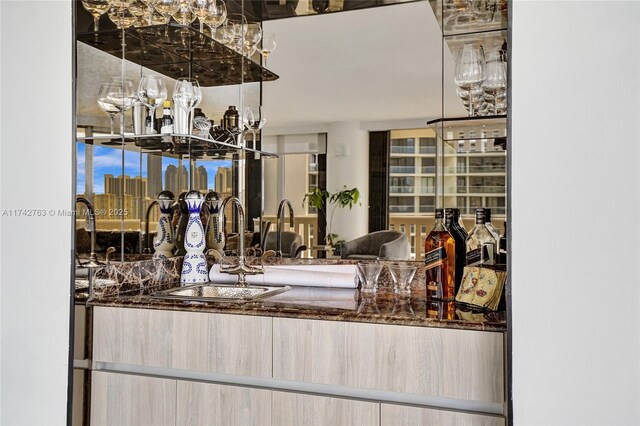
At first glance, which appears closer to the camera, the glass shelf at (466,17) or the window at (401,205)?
the glass shelf at (466,17)

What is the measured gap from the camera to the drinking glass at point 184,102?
7.18 feet

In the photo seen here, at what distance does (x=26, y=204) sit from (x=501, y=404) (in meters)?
1.55

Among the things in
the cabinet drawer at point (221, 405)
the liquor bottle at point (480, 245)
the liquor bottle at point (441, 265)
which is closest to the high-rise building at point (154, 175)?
the cabinet drawer at point (221, 405)

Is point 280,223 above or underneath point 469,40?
underneath

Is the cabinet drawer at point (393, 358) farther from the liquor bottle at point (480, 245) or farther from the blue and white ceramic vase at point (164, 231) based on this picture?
the blue and white ceramic vase at point (164, 231)

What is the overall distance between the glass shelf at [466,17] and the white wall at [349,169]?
51 centimetres

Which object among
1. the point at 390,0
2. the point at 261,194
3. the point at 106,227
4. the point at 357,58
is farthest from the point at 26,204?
the point at 390,0

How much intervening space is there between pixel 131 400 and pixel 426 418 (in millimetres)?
931

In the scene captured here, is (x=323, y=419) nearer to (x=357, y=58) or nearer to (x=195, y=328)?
(x=195, y=328)

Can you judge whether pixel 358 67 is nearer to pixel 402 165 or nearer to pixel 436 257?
pixel 402 165

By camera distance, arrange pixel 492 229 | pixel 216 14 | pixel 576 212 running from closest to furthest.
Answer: pixel 576 212, pixel 492 229, pixel 216 14

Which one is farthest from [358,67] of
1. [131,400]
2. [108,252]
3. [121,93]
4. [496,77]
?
[131,400]

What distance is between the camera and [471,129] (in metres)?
1.96

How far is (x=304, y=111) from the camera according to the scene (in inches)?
89.5
